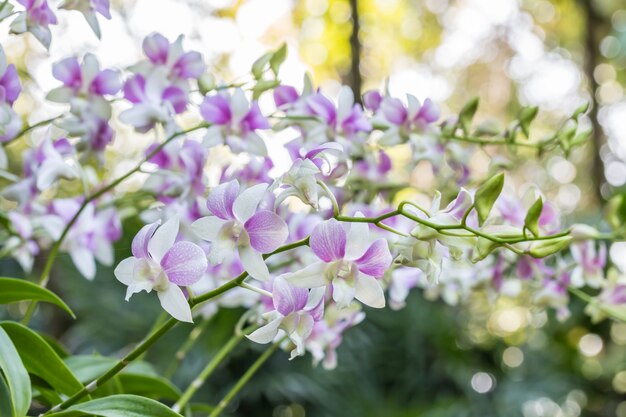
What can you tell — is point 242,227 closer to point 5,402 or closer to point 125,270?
point 125,270

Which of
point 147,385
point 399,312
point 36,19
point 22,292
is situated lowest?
point 399,312

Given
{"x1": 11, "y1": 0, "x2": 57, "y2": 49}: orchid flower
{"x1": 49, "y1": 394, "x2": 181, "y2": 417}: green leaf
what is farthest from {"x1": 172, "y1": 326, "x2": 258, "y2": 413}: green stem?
{"x1": 11, "y1": 0, "x2": 57, "y2": 49}: orchid flower

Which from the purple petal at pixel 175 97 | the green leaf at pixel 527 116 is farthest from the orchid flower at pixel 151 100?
the green leaf at pixel 527 116

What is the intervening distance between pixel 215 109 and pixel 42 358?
19 cm

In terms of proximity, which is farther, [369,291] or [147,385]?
[147,385]

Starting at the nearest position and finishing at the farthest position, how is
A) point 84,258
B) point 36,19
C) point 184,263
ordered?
point 184,263 → point 36,19 → point 84,258

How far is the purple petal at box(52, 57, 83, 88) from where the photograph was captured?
487mm

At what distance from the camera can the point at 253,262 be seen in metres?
0.31

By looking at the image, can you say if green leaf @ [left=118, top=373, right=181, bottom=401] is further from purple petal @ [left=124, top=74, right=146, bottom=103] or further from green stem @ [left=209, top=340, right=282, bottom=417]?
purple petal @ [left=124, top=74, right=146, bottom=103]

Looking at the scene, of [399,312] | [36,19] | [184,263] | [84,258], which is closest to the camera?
[184,263]

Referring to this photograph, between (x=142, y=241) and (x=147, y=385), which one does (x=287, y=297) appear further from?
(x=147, y=385)

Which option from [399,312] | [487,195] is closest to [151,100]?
[487,195]

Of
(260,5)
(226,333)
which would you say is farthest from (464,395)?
(260,5)

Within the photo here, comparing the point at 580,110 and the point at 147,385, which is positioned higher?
the point at 580,110
